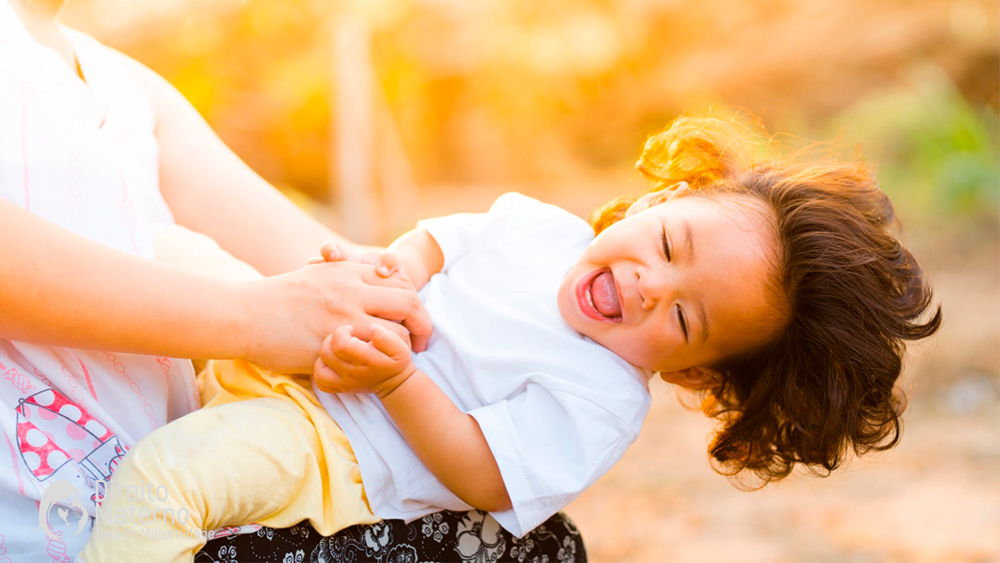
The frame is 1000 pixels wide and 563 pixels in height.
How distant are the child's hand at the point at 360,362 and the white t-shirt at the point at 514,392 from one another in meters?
0.10

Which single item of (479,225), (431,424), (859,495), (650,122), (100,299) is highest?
(100,299)

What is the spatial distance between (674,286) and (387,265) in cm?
54

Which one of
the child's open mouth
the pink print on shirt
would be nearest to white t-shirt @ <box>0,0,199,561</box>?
the pink print on shirt

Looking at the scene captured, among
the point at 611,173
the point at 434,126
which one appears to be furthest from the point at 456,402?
the point at 434,126

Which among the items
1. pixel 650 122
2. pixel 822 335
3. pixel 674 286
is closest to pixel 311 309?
pixel 674 286

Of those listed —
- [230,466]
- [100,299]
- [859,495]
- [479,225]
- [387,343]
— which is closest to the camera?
[100,299]

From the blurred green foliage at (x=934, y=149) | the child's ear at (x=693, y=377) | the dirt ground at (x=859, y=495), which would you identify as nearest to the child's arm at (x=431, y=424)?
the child's ear at (x=693, y=377)

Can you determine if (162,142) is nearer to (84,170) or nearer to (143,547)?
(84,170)

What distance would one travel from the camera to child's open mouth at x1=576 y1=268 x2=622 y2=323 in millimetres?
1541

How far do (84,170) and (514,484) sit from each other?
0.79 metres

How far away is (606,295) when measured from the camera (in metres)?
1.57

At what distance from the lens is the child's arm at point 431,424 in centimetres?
128

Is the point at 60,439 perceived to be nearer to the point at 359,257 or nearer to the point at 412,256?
the point at 359,257

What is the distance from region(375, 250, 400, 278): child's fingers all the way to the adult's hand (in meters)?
0.01
